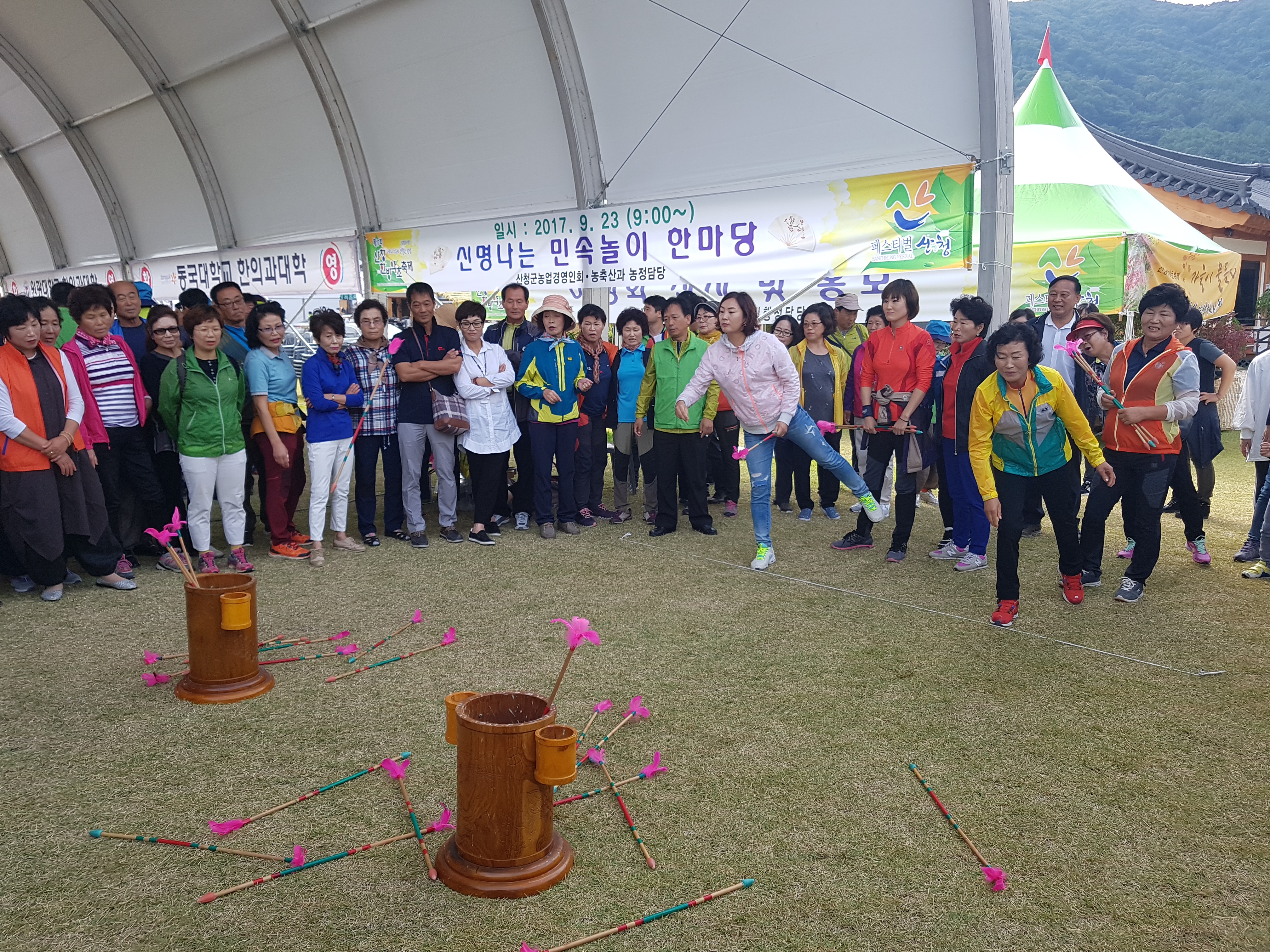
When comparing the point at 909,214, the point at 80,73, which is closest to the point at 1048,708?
the point at 909,214

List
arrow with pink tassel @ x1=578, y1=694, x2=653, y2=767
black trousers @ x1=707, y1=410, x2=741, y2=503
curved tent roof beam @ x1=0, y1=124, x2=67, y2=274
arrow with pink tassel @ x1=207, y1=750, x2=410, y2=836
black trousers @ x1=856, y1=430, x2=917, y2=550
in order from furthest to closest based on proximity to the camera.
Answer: curved tent roof beam @ x1=0, y1=124, x2=67, y2=274, black trousers @ x1=707, y1=410, x2=741, y2=503, black trousers @ x1=856, y1=430, x2=917, y2=550, arrow with pink tassel @ x1=578, y1=694, x2=653, y2=767, arrow with pink tassel @ x1=207, y1=750, x2=410, y2=836

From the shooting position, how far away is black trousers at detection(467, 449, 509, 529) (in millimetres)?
6031

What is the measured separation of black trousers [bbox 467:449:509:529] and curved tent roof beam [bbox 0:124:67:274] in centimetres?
1027

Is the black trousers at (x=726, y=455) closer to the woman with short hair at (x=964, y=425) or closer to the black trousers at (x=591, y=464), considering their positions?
→ the black trousers at (x=591, y=464)

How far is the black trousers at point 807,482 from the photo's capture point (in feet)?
22.4

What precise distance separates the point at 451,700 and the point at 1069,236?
9.74 m

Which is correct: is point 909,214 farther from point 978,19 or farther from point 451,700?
point 451,700

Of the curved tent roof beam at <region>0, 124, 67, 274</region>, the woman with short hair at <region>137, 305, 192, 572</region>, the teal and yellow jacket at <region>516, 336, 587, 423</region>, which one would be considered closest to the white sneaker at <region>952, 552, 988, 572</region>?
the teal and yellow jacket at <region>516, 336, 587, 423</region>

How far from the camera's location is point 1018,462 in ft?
14.1

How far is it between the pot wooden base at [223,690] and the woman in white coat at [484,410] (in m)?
2.55

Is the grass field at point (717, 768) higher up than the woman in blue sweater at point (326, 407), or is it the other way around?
the woman in blue sweater at point (326, 407)

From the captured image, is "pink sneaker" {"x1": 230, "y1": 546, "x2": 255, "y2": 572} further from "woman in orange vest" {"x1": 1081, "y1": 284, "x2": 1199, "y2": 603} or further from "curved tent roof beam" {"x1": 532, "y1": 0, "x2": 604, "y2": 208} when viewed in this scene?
"woman in orange vest" {"x1": 1081, "y1": 284, "x2": 1199, "y2": 603}

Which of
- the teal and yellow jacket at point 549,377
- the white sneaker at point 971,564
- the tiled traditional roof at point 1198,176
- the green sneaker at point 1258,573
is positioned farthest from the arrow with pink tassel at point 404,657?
the tiled traditional roof at point 1198,176

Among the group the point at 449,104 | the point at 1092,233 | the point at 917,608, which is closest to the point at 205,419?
the point at 917,608
